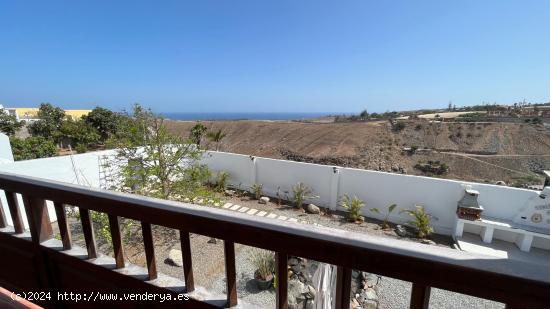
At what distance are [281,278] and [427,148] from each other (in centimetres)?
1930

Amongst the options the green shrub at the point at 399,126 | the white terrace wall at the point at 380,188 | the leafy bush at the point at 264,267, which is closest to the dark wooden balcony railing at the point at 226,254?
the leafy bush at the point at 264,267

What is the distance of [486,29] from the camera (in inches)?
257

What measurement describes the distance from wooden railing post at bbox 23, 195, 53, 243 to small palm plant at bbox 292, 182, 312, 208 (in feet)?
18.6

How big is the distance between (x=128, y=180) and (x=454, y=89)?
112 ft

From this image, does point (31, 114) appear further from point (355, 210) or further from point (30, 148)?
point (355, 210)

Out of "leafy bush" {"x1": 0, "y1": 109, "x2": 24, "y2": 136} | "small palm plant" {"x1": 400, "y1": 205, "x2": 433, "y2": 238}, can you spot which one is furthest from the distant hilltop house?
"small palm plant" {"x1": 400, "y1": 205, "x2": 433, "y2": 238}

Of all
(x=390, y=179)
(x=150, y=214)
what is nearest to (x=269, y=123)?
(x=390, y=179)

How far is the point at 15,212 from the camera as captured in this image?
1579mm

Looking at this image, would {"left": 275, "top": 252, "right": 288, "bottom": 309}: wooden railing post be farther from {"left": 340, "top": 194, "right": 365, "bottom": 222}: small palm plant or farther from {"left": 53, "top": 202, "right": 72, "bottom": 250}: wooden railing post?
{"left": 340, "top": 194, "right": 365, "bottom": 222}: small palm plant

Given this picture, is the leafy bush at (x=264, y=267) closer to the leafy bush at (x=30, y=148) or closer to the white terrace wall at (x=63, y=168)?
the white terrace wall at (x=63, y=168)

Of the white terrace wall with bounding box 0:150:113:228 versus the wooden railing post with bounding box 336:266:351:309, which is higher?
the wooden railing post with bounding box 336:266:351:309

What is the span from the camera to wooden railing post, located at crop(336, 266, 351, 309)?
80cm

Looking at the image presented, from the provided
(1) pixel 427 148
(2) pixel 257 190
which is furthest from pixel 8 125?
(1) pixel 427 148

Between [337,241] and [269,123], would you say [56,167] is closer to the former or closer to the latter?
[337,241]
